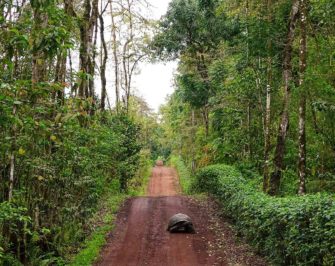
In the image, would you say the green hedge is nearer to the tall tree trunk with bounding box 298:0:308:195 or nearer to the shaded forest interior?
the shaded forest interior

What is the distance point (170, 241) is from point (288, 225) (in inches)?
184

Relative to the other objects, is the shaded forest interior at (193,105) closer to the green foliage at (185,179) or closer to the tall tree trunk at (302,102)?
the tall tree trunk at (302,102)

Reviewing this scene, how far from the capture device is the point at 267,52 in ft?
42.3

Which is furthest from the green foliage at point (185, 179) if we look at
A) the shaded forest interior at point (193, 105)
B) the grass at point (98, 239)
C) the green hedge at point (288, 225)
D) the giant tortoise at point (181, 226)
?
the green hedge at point (288, 225)

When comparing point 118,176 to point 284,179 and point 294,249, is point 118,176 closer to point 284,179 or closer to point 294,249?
point 284,179

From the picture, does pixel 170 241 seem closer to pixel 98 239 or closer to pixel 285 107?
pixel 98 239

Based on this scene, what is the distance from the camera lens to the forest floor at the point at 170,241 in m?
9.59

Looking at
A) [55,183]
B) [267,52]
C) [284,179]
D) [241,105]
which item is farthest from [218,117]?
[55,183]

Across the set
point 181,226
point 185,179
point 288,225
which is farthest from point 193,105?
point 288,225

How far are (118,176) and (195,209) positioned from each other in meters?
6.57

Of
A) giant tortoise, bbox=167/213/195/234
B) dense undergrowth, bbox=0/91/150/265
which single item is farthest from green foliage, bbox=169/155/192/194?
dense undergrowth, bbox=0/91/150/265

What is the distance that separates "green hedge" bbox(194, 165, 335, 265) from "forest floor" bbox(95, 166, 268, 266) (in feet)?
1.83

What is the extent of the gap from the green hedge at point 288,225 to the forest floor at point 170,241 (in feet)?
1.83

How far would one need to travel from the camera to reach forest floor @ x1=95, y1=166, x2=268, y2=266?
9594 mm
